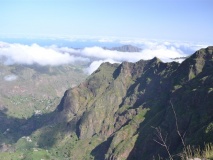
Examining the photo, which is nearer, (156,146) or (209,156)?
(209,156)

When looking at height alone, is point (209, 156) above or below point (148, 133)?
above

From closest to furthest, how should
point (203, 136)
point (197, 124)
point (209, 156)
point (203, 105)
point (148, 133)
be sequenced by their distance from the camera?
point (209, 156) < point (203, 136) < point (197, 124) < point (203, 105) < point (148, 133)

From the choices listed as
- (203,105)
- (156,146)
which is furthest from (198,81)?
(156,146)

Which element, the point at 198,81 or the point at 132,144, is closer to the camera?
the point at 198,81

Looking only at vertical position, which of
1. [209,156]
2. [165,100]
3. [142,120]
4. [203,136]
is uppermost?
[209,156]

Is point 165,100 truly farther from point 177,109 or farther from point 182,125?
point 182,125

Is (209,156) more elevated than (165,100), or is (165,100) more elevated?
(209,156)

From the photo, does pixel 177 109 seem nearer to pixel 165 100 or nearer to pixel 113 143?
pixel 165 100

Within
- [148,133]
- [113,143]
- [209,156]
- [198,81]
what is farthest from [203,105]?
[209,156]

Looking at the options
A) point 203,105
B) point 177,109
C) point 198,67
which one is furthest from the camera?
point 198,67
